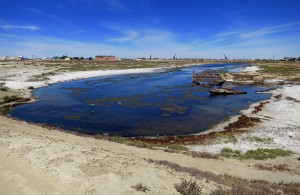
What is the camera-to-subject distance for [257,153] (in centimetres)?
1878

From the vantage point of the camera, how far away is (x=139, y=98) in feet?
145

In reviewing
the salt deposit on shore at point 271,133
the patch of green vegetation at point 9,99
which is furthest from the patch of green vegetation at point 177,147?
the patch of green vegetation at point 9,99

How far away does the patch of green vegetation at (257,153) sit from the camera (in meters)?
18.0

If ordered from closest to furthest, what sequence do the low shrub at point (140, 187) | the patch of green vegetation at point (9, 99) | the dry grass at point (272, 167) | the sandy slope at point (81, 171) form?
the low shrub at point (140, 187), the sandy slope at point (81, 171), the dry grass at point (272, 167), the patch of green vegetation at point (9, 99)

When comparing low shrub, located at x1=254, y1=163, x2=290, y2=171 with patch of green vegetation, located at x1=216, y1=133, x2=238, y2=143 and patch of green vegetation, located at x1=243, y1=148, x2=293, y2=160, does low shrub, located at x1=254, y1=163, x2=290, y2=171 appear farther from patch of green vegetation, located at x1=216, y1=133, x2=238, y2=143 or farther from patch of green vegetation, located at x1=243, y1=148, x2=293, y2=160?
patch of green vegetation, located at x1=216, y1=133, x2=238, y2=143

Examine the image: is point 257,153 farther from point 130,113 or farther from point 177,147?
point 130,113

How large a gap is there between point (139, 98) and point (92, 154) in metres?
31.5

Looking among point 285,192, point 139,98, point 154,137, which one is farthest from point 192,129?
point 139,98

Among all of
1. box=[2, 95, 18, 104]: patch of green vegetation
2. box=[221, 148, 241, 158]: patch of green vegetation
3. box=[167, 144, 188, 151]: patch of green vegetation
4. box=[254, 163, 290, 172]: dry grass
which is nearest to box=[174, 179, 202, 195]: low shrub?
box=[254, 163, 290, 172]: dry grass

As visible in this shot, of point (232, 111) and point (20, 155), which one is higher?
point (20, 155)

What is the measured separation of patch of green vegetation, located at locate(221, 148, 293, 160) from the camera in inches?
711

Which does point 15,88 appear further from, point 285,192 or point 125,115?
point 285,192

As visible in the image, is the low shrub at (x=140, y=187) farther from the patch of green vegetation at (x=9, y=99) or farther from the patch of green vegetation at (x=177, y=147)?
the patch of green vegetation at (x=9, y=99)

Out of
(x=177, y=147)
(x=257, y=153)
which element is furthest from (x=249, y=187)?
(x=177, y=147)
